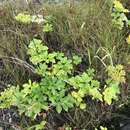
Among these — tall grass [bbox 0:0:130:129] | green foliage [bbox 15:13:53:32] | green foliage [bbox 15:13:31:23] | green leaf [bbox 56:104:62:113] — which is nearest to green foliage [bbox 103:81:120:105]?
tall grass [bbox 0:0:130:129]

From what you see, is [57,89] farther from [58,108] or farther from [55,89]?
[58,108]

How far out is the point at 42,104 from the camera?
103 inches

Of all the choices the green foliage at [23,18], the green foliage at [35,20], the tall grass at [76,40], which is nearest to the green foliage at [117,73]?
the tall grass at [76,40]

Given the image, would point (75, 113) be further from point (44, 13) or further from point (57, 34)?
point (44, 13)

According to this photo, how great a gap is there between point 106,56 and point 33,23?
0.74m

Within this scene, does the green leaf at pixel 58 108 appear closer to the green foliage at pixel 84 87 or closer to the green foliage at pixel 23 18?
the green foliage at pixel 84 87

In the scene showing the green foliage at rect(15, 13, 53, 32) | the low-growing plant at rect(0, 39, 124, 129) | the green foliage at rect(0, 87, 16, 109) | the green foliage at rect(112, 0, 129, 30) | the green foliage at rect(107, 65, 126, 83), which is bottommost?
the green foliage at rect(0, 87, 16, 109)

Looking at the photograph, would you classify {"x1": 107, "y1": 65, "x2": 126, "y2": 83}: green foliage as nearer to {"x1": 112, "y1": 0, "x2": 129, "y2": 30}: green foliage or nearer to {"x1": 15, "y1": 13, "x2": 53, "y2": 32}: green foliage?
{"x1": 112, "y1": 0, "x2": 129, "y2": 30}: green foliage

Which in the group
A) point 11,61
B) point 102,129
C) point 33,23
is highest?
point 33,23

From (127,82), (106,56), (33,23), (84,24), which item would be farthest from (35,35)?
(127,82)

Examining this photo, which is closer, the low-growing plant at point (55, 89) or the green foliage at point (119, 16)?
the low-growing plant at point (55, 89)

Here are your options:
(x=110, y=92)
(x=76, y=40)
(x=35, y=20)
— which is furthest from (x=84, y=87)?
(x=35, y=20)

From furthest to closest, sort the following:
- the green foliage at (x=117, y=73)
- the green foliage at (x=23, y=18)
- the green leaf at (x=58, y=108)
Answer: the green foliage at (x=23, y=18)
the green foliage at (x=117, y=73)
the green leaf at (x=58, y=108)

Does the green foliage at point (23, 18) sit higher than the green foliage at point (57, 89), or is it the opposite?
the green foliage at point (23, 18)
